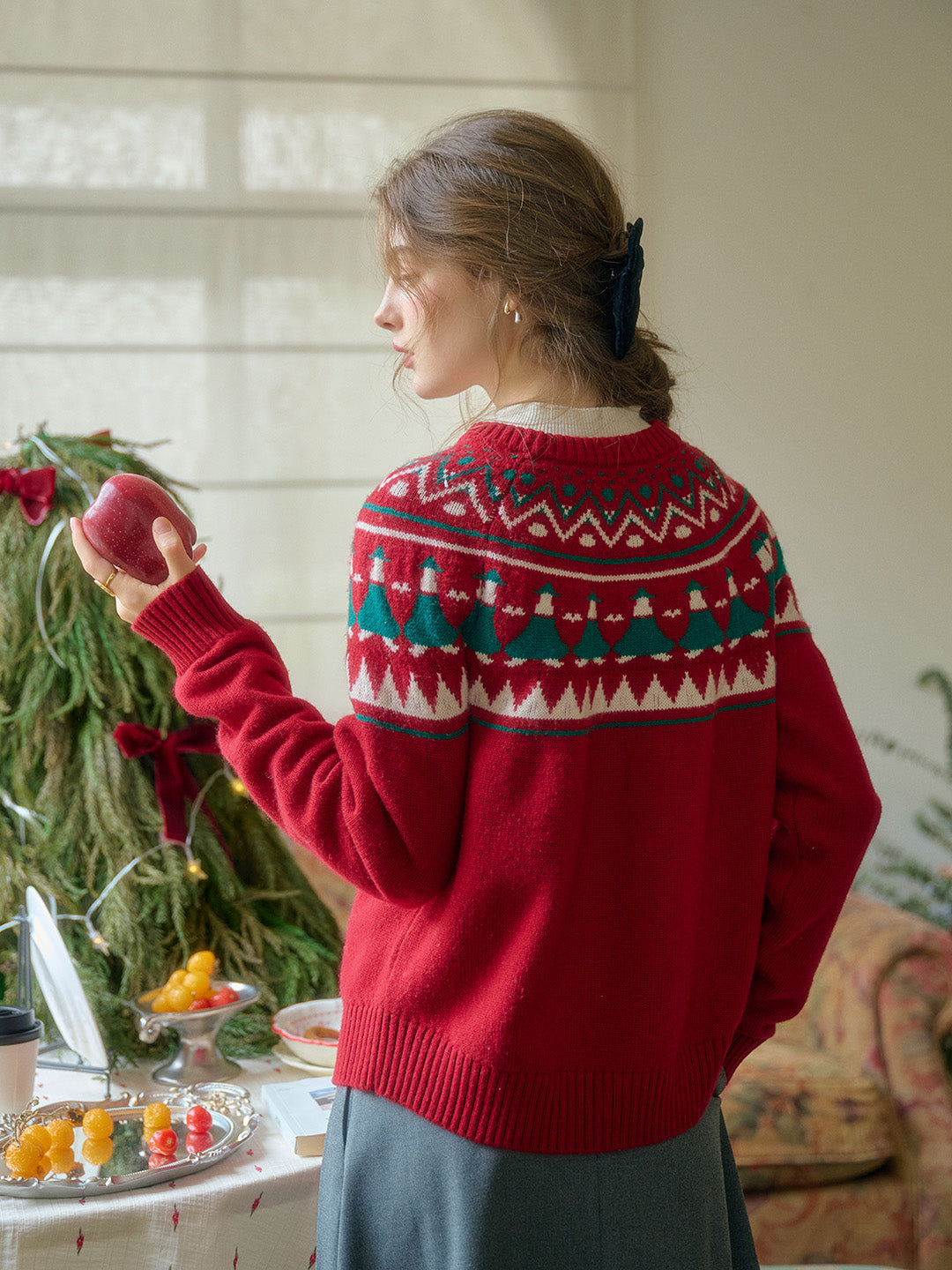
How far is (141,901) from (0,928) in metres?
0.17

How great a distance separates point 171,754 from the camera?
1468 mm

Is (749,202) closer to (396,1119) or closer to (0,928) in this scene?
(0,928)

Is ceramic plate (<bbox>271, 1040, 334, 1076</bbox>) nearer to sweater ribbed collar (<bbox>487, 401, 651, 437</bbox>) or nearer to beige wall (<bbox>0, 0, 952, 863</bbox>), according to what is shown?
sweater ribbed collar (<bbox>487, 401, 651, 437</bbox>)

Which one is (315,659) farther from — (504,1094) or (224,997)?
(504,1094)

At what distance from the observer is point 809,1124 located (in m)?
2.01

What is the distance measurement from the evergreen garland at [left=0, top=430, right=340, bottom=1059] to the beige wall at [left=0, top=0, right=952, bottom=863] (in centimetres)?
143

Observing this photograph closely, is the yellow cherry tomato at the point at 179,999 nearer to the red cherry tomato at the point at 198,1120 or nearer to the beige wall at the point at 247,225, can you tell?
the red cherry tomato at the point at 198,1120

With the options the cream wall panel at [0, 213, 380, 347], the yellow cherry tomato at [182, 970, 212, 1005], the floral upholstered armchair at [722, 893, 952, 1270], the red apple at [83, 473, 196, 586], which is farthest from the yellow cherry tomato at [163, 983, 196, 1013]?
the cream wall panel at [0, 213, 380, 347]

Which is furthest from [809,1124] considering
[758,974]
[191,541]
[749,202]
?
[749,202]

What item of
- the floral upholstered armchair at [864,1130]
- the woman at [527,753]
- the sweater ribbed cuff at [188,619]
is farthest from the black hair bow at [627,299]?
the floral upholstered armchair at [864,1130]

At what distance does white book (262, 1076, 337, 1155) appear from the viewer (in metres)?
1.08

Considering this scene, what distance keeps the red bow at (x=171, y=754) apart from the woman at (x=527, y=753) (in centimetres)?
54

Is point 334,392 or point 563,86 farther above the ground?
point 563,86

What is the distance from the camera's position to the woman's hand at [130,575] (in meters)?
0.89
